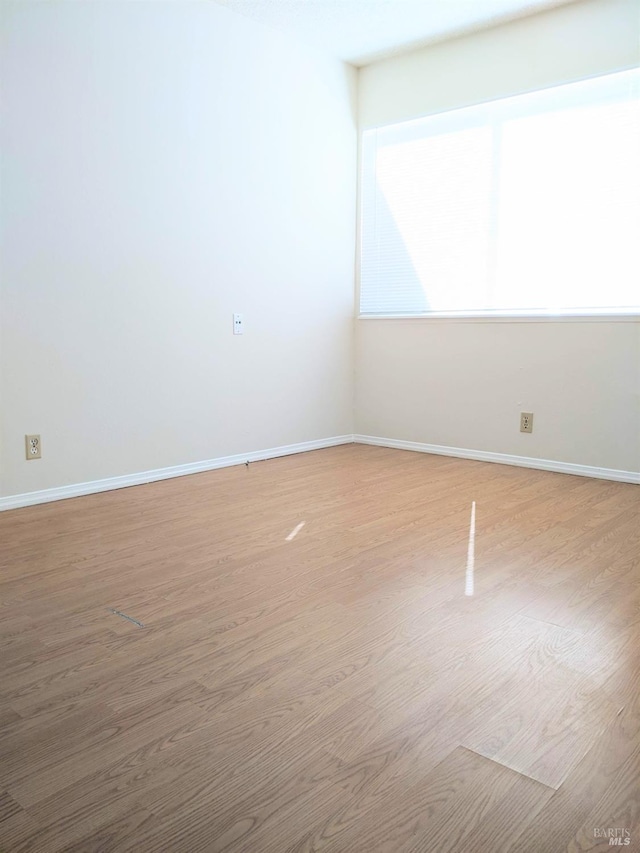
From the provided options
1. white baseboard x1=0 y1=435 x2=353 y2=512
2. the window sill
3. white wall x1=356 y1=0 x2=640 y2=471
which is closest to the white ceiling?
white wall x1=356 y1=0 x2=640 y2=471

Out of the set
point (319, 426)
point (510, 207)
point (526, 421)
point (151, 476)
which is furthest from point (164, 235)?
point (526, 421)

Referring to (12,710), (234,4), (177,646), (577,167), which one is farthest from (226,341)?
A: (12,710)

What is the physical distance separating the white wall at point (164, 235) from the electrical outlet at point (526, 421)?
4.14 ft

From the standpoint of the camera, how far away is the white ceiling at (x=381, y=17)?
3.48m

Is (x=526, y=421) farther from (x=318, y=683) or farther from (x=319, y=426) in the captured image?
(x=318, y=683)

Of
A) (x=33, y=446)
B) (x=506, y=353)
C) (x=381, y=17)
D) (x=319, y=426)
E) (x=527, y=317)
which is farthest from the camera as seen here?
(x=319, y=426)

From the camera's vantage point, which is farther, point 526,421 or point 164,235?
point 526,421

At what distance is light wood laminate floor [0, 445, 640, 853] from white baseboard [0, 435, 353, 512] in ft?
0.51

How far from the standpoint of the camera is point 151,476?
11.2ft

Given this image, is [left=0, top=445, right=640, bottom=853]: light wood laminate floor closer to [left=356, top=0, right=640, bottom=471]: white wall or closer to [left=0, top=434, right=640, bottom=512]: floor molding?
[left=0, top=434, right=640, bottom=512]: floor molding

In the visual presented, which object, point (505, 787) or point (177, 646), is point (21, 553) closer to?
point (177, 646)

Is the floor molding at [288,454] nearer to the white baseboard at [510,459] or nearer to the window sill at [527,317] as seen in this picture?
the white baseboard at [510,459]

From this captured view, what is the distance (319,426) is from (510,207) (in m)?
1.75

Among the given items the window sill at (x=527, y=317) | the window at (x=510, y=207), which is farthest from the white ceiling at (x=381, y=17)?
the window sill at (x=527, y=317)
